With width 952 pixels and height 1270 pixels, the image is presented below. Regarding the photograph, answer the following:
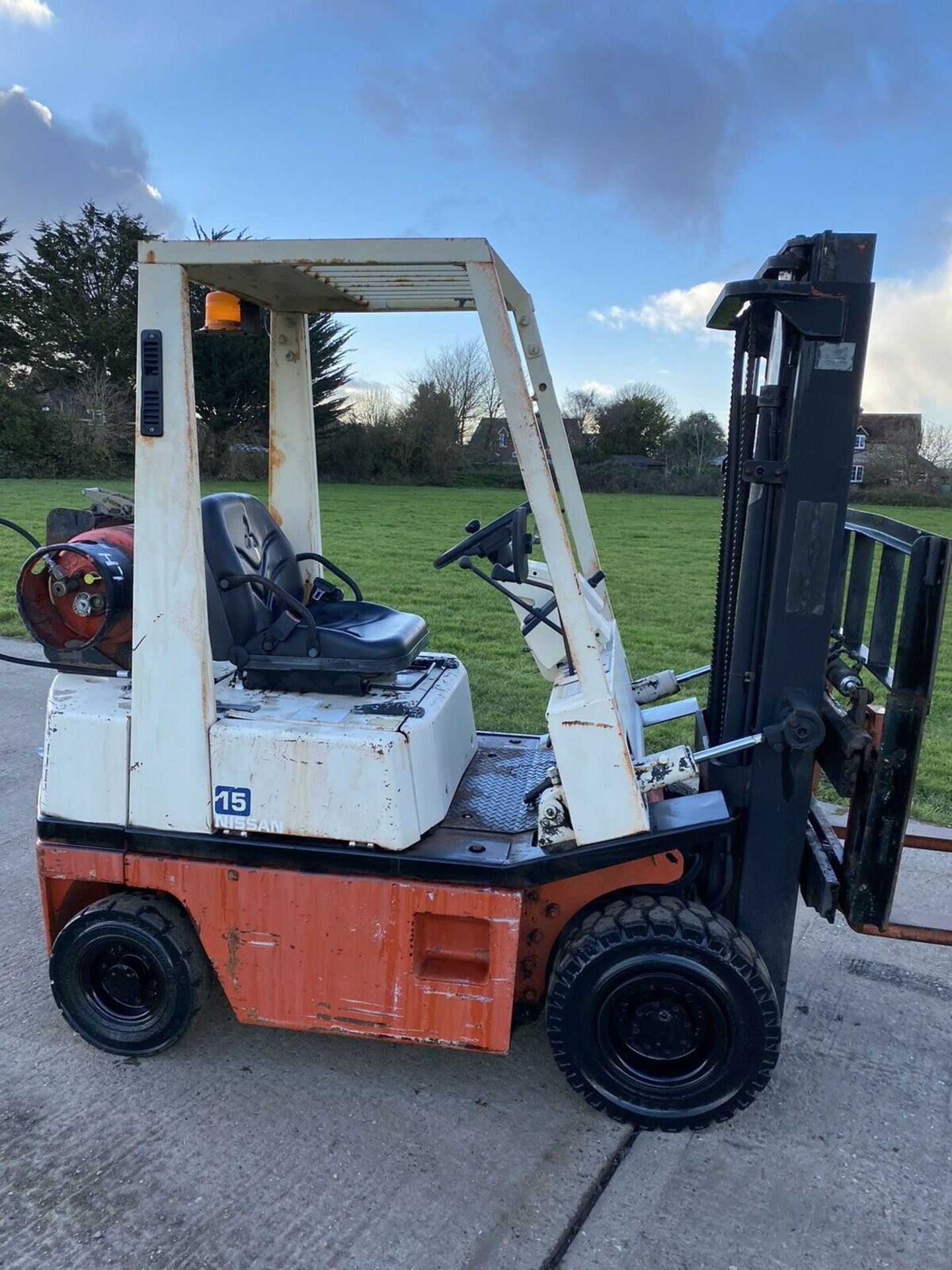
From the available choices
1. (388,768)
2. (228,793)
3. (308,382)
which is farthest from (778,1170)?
(308,382)

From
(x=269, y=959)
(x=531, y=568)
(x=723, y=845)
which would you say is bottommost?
(x=269, y=959)

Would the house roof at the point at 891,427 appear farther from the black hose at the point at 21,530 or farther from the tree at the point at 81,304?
the black hose at the point at 21,530

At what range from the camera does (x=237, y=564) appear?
3.37 m

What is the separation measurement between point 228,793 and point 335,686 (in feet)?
1.80

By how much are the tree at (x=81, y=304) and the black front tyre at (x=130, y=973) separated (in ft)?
115

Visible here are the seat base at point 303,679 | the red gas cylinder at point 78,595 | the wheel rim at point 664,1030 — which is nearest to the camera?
the wheel rim at point 664,1030

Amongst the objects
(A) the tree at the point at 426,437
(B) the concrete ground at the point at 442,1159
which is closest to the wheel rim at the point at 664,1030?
(B) the concrete ground at the point at 442,1159

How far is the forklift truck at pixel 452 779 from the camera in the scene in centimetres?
282

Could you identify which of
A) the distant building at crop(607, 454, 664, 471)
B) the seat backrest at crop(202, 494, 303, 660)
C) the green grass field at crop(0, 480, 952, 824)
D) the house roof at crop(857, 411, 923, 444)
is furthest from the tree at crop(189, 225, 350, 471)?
the house roof at crop(857, 411, 923, 444)

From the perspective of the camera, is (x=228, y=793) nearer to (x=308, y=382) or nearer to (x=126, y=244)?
(x=308, y=382)

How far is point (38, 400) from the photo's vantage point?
34438 millimetres

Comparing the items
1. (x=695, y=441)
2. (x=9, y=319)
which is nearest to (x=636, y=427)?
(x=695, y=441)

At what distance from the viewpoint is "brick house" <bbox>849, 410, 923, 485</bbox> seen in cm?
3944

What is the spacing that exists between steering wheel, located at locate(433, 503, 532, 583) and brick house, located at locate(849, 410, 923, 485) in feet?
110
